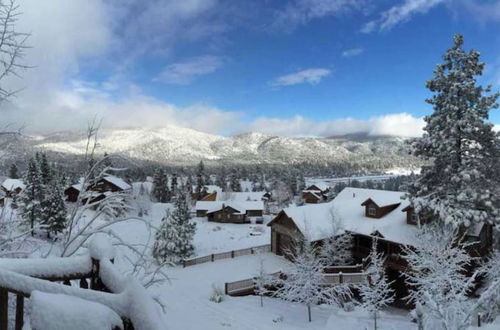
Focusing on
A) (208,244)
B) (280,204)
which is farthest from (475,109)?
(280,204)

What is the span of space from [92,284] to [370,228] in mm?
24998

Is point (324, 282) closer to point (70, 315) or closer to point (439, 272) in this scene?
point (439, 272)

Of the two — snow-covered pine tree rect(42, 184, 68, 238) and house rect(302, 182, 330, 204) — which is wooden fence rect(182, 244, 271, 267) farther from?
house rect(302, 182, 330, 204)

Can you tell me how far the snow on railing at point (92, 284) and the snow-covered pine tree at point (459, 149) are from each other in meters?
18.5

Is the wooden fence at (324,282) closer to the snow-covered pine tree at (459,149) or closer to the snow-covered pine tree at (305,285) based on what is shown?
the snow-covered pine tree at (305,285)

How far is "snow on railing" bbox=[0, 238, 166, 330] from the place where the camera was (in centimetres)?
223

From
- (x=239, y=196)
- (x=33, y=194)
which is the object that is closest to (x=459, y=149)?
(x=33, y=194)

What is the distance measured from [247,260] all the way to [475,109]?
1920 centimetres

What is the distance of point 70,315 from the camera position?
7.18 ft

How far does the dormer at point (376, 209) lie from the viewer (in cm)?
2658

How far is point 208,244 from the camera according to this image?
38.1 meters

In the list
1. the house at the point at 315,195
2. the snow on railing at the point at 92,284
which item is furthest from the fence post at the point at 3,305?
the house at the point at 315,195

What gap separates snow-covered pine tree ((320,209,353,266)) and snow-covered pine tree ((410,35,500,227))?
6.90 meters

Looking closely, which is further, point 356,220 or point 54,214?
point 54,214
